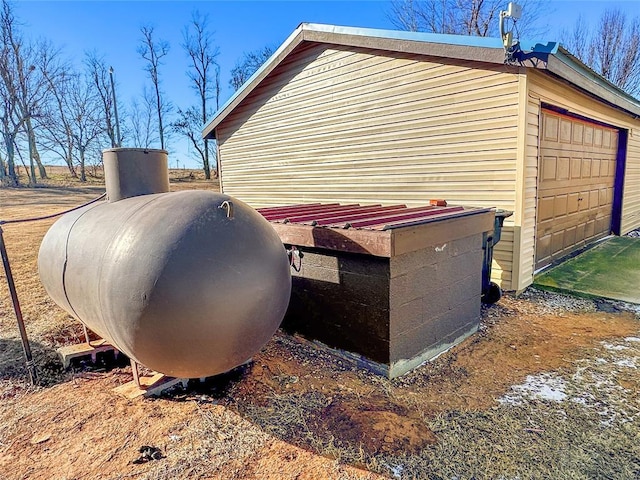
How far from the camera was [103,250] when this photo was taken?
248cm

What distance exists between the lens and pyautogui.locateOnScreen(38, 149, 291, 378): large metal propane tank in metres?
2.15

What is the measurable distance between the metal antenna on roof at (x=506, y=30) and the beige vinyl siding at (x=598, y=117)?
480mm

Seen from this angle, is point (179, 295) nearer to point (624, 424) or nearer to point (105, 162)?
point (105, 162)

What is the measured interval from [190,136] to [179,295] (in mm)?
28712

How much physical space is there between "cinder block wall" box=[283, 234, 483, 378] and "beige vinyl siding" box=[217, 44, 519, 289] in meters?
1.81

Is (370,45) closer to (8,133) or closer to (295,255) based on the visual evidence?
(295,255)

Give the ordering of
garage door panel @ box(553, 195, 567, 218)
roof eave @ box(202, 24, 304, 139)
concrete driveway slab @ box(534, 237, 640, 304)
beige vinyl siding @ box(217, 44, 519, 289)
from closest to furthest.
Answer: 1. beige vinyl siding @ box(217, 44, 519, 289)
2. concrete driveway slab @ box(534, 237, 640, 304)
3. garage door panel @ box(553, 195, 567, 218)
4. roof eave @ box(202, 24, 304, 139)

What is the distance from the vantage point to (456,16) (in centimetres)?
2023

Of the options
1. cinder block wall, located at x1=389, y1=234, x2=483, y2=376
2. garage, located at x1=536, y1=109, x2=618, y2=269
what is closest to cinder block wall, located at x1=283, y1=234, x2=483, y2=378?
cinder block wall, located at x1=389, y1=234, x2=483, y2=376

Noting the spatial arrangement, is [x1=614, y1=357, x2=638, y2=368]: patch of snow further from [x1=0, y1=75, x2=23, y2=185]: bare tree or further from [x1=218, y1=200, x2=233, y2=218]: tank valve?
[x1=0, y1=75, x2=23, y2=185]: bare tree

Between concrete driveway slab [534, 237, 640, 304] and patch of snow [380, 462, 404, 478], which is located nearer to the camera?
patch of snow [380, 462, 404, 478]

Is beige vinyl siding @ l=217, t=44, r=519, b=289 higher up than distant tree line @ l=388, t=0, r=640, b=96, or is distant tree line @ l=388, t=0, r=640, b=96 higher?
distant tree line @ l=388, t=0, r=640, b=96

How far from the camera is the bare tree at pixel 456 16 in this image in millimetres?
19062

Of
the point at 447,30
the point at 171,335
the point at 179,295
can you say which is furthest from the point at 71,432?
the point at 447,30
